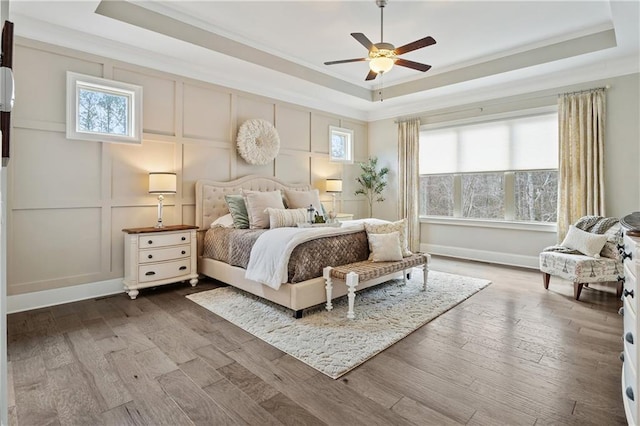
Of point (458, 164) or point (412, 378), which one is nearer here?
point (412, 378)

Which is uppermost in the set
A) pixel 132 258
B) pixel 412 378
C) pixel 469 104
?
pixel 469 104

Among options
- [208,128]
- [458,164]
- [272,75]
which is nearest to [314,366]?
[208,128]

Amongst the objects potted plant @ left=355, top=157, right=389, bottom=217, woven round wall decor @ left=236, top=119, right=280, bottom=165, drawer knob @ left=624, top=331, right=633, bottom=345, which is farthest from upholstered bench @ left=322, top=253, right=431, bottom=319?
potted plant @ left=355, top=157, right=389, bottom=217

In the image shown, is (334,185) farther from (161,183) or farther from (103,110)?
(103,110)

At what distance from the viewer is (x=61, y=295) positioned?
3.62m

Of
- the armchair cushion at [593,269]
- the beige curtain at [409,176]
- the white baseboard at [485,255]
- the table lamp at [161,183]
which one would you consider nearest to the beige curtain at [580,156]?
the white baseboard at [485,255]

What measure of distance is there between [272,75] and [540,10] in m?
3.38

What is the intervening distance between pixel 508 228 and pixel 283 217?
3.79m

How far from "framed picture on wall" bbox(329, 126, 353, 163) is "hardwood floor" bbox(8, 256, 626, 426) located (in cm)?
425

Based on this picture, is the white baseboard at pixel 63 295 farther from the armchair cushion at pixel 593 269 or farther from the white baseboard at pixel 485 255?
the armchair cushion at pixel 593 269

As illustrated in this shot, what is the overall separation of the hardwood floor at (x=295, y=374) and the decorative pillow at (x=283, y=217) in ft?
4.57

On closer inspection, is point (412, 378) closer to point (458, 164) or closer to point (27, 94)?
point (27, 94)

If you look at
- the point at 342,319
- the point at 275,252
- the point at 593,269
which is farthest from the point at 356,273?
the point at 593,269

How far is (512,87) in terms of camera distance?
5344mm
